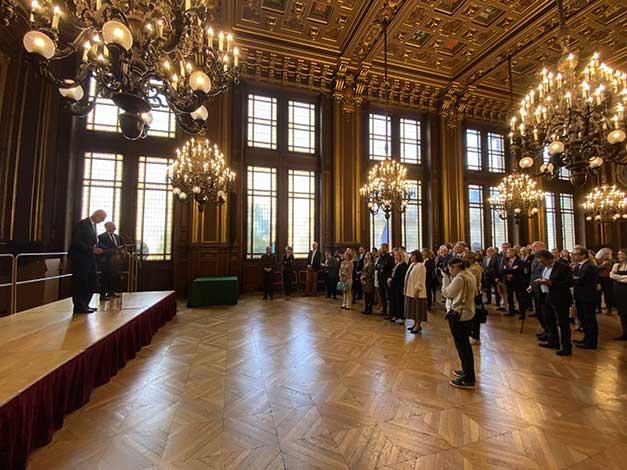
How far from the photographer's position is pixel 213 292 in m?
7.00

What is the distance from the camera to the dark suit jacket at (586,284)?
161 inches

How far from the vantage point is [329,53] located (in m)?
9.02

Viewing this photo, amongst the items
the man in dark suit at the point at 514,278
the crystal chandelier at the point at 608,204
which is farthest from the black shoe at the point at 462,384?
the crystal chandelier at the point at 608,204

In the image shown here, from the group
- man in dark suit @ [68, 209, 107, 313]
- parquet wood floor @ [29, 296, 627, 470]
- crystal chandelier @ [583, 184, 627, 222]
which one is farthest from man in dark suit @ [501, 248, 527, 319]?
Answer: crystal chandelier @ [583, 184, 627, 222]

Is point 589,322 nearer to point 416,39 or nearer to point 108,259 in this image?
point 108,259

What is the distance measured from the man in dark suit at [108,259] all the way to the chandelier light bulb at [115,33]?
9.70 feet

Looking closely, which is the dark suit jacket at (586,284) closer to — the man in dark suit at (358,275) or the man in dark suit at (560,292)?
the man in dark suit at (560,292)

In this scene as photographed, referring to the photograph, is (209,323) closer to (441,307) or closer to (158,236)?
(158,236)

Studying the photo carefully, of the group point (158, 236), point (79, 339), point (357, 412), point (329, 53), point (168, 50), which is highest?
point (329, 53)

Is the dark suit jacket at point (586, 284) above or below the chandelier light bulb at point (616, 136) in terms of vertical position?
below

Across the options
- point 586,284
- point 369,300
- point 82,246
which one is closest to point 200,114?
point 82,246

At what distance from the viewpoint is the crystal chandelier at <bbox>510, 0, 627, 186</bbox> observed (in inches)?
163

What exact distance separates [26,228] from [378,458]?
812cm

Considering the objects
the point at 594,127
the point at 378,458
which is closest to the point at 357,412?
the point at 378,458
